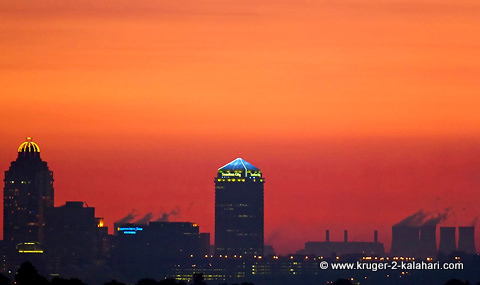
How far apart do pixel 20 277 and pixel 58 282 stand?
17.2 ft

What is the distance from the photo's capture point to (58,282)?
199 m

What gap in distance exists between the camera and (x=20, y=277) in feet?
644
